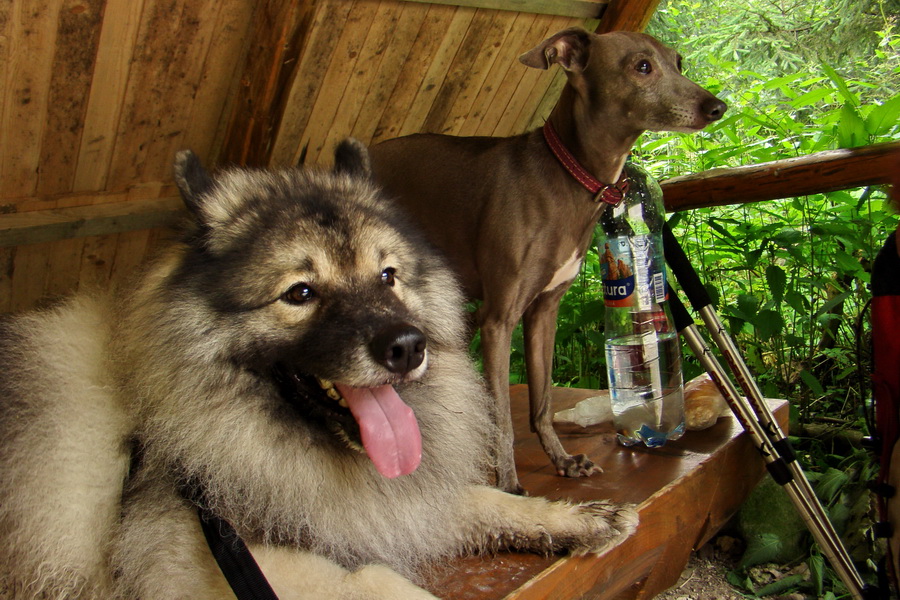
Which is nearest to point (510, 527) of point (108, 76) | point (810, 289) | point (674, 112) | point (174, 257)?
point (174, 257)

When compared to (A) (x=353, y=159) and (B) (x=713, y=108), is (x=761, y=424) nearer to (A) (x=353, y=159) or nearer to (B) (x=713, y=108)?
(B) (x=713, y=108)

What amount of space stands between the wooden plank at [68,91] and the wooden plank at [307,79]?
0.67 metres

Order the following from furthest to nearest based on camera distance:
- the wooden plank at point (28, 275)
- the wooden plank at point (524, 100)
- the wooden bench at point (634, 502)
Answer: the wooden plank at point (524, 100) < the wooden plank at point (28, 275) < the wooden bench at point (634, 502)

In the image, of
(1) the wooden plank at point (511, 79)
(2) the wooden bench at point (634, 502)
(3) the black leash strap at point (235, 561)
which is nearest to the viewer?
(3) the black leash strap at point (235, 561)

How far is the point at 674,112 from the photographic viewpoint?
1.91 m

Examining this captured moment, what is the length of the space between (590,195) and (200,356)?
1.11 meters

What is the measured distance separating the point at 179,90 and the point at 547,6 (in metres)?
1.65

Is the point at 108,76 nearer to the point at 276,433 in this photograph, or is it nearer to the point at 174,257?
the point at 174,257

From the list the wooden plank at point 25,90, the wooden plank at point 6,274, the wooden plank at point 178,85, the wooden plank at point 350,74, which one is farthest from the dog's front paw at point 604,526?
the wooden plank at point 6,274

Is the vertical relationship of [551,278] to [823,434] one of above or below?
above

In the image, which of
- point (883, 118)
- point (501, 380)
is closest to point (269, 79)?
point (501, 380)

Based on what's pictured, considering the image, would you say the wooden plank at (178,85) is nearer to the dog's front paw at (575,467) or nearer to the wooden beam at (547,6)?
the wooden beam at (547,6)

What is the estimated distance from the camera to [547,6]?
329 cm

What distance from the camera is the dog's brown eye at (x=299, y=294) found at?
53.7 inches
